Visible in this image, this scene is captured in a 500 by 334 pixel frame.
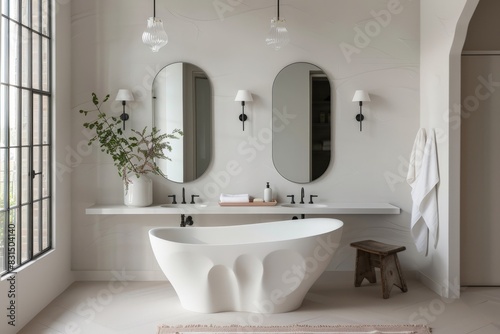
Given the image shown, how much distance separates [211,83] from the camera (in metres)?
5.36

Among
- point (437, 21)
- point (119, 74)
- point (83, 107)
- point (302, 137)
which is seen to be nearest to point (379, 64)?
point (437, 21)

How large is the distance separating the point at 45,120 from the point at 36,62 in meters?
0.52

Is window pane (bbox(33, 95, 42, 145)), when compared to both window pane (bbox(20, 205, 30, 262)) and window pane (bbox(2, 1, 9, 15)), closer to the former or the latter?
window pane (bbox(20, 205, 30, 262))

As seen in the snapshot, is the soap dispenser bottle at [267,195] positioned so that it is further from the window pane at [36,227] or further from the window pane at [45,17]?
the window pane at [45,17]

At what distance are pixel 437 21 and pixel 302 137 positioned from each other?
166 cm

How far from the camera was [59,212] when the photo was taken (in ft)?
16.3

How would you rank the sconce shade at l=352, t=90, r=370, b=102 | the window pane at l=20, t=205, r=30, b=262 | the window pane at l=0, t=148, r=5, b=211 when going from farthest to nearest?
the sconce shade at l=352, t=90, r=370, b=102, the window pane at l=20, t=205, r=30, b=262, the window pane at l=0, t=148, r=5, b=211

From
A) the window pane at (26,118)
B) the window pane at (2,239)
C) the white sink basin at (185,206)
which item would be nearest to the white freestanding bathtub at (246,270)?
the white sink basin at (185,206)

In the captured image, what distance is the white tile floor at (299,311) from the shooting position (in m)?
4.09

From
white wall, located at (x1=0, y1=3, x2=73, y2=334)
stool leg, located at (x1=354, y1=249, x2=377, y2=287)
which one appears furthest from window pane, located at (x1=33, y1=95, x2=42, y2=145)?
stool leg, located at (x1=354, y1=249, x2=377, y2=287)

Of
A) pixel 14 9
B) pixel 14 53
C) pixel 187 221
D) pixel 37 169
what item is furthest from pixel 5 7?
pixel 187 221

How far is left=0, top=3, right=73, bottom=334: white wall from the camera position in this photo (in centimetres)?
429

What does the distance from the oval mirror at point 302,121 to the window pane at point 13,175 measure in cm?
241

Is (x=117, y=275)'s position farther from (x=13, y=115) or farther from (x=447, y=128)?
(x=447, y=128)
